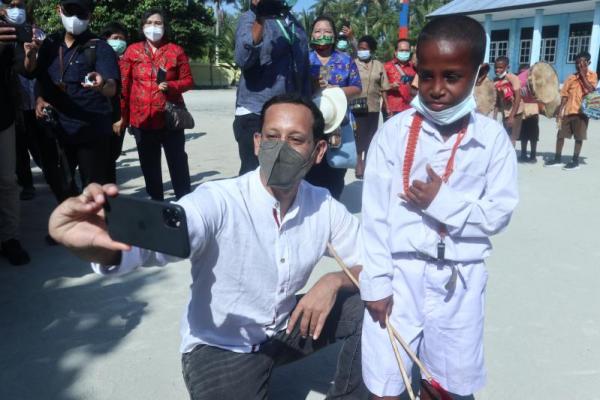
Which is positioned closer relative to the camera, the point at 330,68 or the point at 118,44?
the point at 330,68

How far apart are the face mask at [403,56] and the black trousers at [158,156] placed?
4.08m

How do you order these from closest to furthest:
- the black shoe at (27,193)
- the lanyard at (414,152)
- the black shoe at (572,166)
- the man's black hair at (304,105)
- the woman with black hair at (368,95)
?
the lanyard at (414,152), the man's black hair at (304,105), the black shoe at (27,193), the woman with black hair at (368,95), the black shoe at (572,166)

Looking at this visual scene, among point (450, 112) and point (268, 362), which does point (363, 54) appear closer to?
point (450, 112)

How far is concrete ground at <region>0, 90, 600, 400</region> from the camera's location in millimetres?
2613

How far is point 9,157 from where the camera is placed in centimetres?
386

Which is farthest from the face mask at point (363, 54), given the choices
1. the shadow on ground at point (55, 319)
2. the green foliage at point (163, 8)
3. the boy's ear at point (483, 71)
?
the green foliage at point (163, 8)

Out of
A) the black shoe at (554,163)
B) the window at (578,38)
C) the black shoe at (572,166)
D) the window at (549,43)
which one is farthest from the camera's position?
the window at (549,43)

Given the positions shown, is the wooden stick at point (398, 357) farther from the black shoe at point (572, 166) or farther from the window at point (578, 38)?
the window at point (578, 38)

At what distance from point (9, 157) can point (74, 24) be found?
106 cm

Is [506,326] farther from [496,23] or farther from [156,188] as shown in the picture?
[496,23]

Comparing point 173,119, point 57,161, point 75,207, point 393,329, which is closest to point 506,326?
point 393,329

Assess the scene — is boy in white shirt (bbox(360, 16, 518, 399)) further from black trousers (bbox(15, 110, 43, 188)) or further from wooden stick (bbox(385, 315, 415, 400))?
black trousers (bbox(15, 110, 43, 188))

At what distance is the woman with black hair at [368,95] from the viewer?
698 cm

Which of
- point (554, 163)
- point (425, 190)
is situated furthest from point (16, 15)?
point (554, 163)
